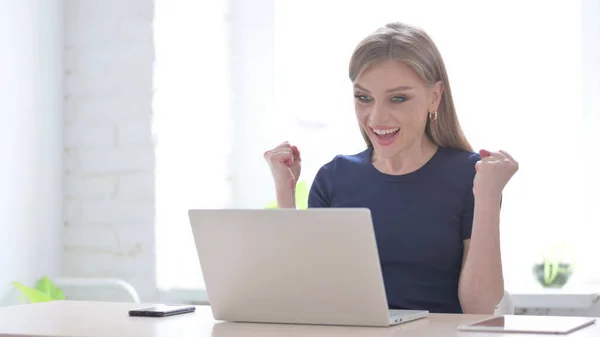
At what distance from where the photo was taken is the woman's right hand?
6.77ft

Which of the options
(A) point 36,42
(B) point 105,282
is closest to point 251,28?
(A) point 36,42

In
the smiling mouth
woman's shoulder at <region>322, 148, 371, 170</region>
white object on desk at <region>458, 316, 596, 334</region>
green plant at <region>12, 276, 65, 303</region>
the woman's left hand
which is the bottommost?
green plant at <region>12, 276, 65, 303</region>

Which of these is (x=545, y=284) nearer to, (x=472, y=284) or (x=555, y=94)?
(x=555, y=94)

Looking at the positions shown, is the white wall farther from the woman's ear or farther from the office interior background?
the woman's ear

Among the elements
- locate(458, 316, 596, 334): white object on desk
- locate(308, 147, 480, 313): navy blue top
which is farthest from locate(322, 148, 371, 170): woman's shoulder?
locate(458, 316, 596, 334): white object on desk

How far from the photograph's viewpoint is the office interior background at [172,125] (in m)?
2.76

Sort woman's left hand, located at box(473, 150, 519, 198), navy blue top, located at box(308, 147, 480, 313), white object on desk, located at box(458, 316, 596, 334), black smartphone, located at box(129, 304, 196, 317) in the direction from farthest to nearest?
navy blue top, located at box(308, 147, 480, 313)
woman's left hand, located at box(473, 150, 519, 198)
black smartphone, located at box(129, 304, 196, 317)
white object on desk, located at box(458, 316, 596, 334)

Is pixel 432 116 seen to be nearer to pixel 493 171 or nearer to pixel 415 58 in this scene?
pixel 415 58

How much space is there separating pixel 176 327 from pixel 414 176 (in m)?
0.75

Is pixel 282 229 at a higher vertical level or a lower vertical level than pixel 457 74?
lower

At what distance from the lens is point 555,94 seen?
2818mm

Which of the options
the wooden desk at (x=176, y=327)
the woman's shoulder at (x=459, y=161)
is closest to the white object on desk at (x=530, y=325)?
the wooden desk at (x=176, y=327)

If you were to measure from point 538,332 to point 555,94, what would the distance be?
159 centimetres

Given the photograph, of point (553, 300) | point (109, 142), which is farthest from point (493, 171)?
point (109, 142)
